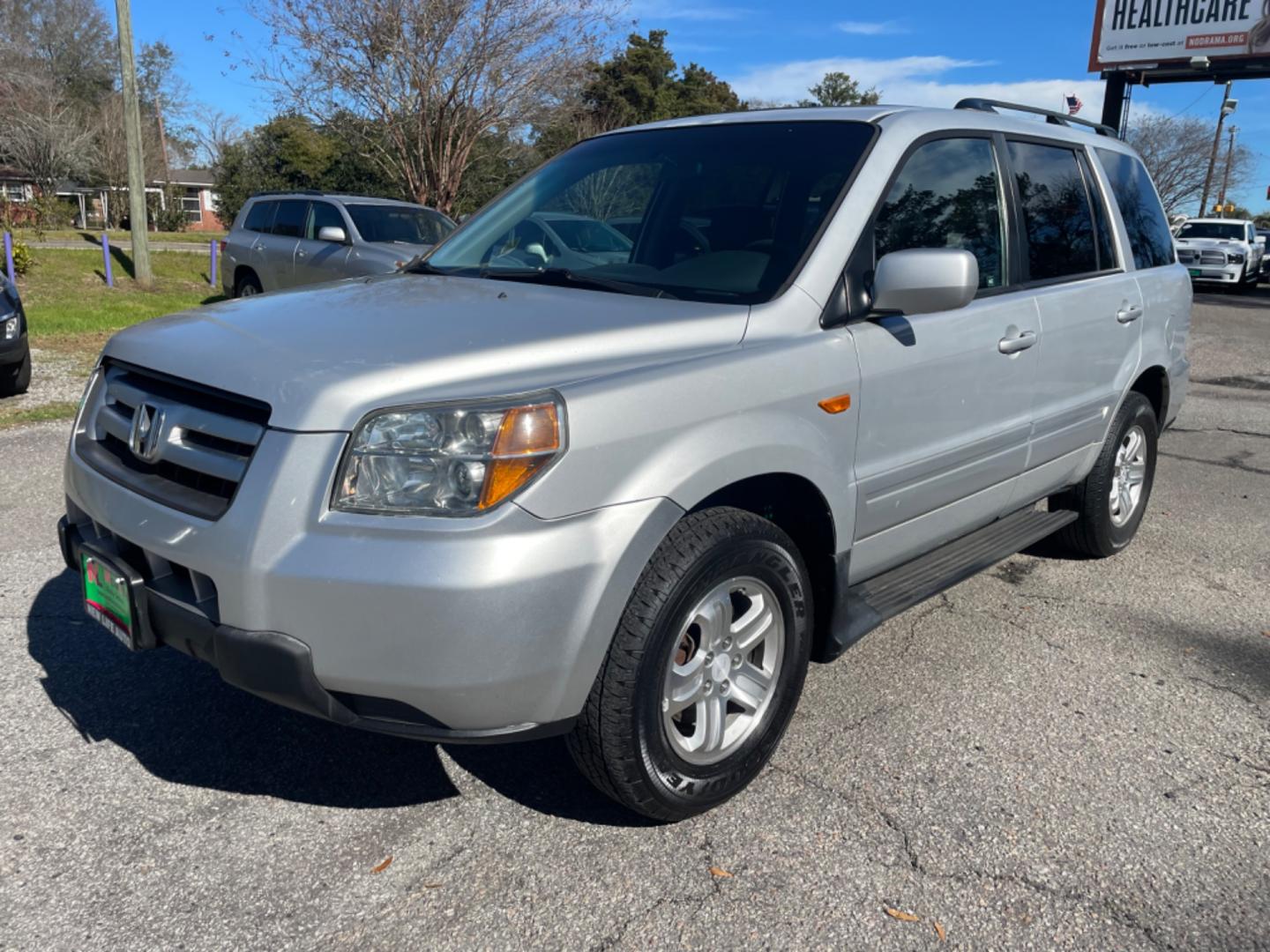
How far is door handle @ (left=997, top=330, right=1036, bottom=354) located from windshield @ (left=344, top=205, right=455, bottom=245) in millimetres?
8378

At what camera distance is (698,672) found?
9.12 feet

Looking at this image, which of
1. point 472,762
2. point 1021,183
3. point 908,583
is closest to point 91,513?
point 472,762

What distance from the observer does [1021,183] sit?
4035 mm

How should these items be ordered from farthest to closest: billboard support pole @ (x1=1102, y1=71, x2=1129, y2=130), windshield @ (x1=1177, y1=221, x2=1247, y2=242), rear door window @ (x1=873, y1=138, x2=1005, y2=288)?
windshield @ (x1=1177, y1=221, x2=1247, y2=242) < billboard support pole @ (x1=1102, y1=71, x2=1129, y2=130) < rear door window @ (x1=873, y1=138, x2=1005, y2=288)

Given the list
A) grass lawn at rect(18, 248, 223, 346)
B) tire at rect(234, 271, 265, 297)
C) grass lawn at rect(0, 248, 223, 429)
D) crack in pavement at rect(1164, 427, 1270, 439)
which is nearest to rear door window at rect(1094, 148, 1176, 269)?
crack in pavement at rect(1164, 427, 1270, 439)

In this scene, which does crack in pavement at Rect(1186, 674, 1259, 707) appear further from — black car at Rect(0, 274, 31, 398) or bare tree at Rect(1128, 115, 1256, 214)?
bare tree at Rect(1128, 115, 1256, 214)

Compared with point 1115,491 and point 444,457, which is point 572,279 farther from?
point 1115,491

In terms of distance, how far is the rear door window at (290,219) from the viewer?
40.3ft

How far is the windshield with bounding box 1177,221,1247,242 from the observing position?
2747 cm

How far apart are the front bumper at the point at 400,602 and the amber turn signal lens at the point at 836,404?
786 millimetres

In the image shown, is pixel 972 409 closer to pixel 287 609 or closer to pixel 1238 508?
pixel 287 609

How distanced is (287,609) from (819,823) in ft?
5.04

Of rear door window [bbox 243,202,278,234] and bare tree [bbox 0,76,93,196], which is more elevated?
bare tree [bbox 0,76,93,196]

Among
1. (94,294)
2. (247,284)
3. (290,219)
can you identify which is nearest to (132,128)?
(94,294)
